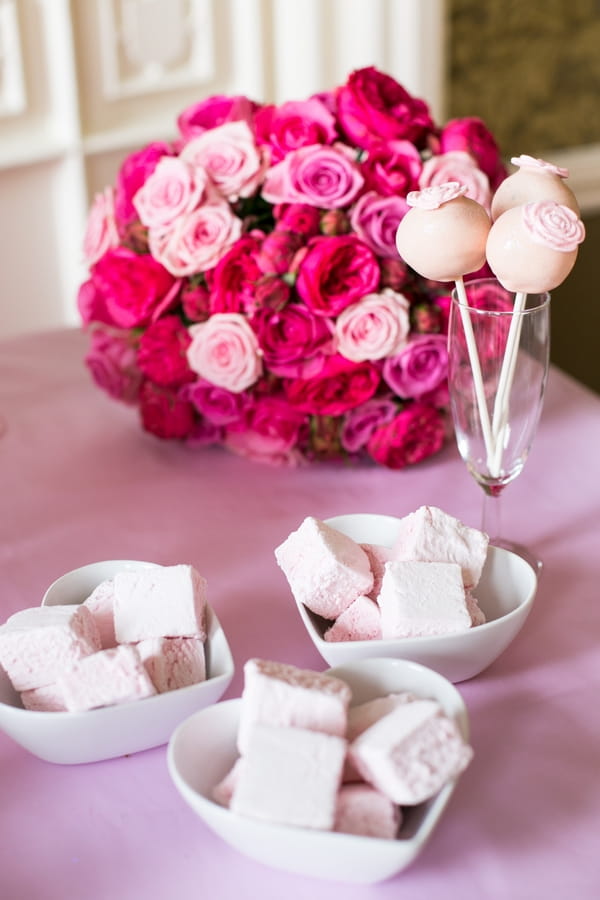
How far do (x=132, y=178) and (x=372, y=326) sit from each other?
14.0 inches

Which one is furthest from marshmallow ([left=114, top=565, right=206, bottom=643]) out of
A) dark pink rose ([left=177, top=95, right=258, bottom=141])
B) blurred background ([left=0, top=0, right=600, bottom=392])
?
blurred background ([left=0, top=0, right=600, bottom=392])

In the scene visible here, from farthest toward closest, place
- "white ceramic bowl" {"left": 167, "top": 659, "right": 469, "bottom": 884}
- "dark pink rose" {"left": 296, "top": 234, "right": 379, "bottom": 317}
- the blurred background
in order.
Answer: the blurred background, "dark pink rose" {"left": 296, "top": 234, "right": 379, "bottom": 317}, "white ceramic bowl" {"left": 167, "top": 659, "right": 469, "bottom": 884}

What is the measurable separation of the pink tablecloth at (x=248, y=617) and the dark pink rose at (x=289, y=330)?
0.17 meters

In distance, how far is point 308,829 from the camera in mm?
661

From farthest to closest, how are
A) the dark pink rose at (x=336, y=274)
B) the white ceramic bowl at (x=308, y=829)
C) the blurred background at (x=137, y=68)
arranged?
1. the blurred background at (x=137, y=68)
2. the dark pink rose at (x=336, y=274)
3. the white ceramic bowl at (x=308, y=829)

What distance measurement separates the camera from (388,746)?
682mm

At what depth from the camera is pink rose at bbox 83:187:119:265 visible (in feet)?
4.31

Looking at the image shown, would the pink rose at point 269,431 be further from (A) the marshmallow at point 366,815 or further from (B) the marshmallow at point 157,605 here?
(A) the marshmallow at point 366,815

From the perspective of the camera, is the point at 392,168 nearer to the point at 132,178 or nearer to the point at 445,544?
the point at 132,178

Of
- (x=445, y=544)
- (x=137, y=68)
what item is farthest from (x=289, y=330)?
(x=137, y=68)

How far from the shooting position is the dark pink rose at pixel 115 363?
134cm

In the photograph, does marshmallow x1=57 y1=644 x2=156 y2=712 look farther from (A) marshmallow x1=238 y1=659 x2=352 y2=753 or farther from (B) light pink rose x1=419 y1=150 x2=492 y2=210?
(B) light pink rose x1=419 y1=150 x2=492 y2=210

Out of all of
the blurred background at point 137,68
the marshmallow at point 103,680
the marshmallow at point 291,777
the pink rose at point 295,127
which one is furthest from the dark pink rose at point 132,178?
the blurred background at point 137,68

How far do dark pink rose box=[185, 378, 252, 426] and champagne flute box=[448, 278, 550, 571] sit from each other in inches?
12.5
